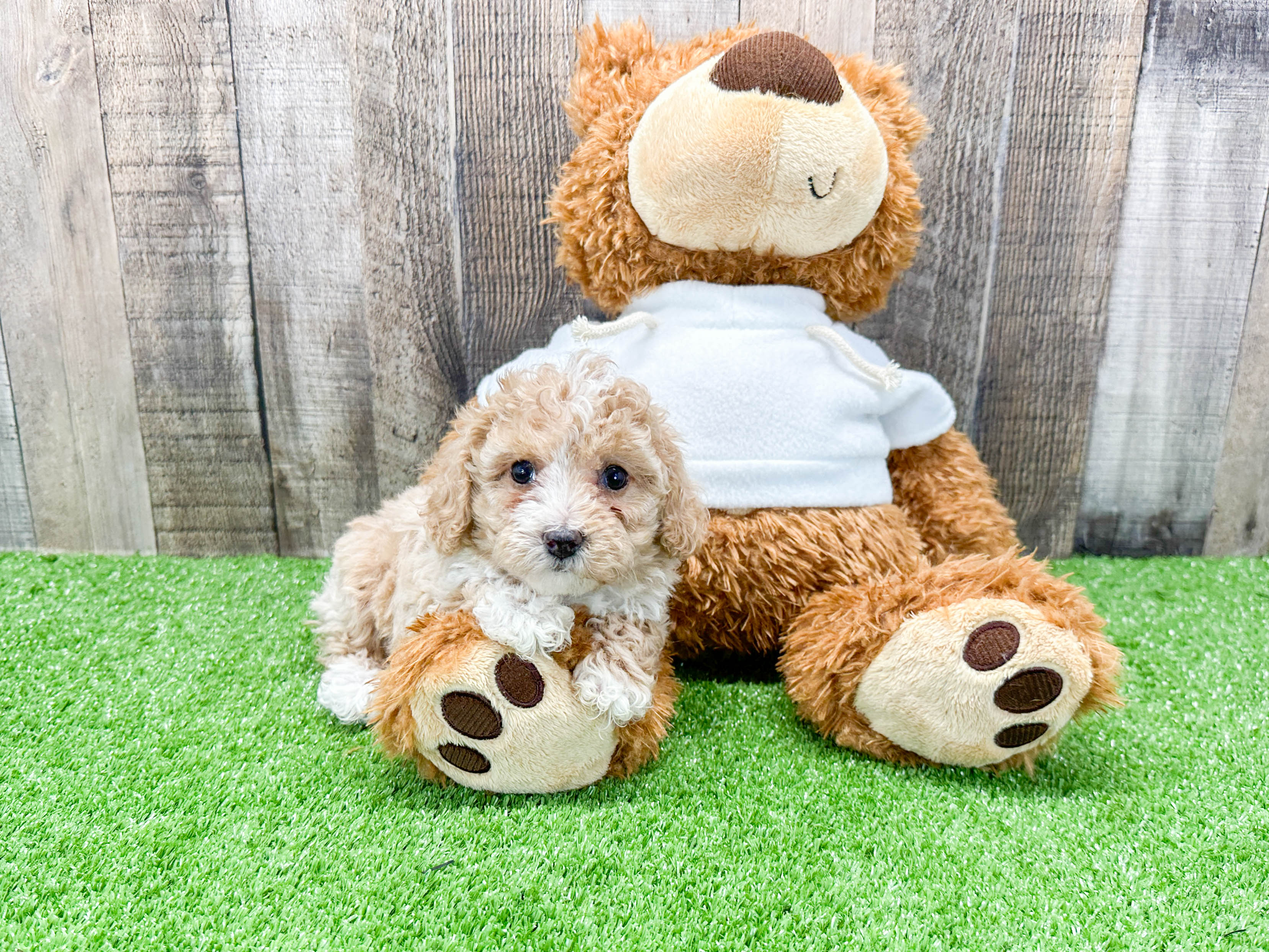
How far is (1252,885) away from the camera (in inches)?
34.3

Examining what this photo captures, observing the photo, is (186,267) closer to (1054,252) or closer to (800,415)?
(800,415)

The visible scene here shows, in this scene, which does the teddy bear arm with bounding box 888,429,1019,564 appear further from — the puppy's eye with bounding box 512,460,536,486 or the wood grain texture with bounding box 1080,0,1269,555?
the puppy's eye with bounding box 512,460,536,486

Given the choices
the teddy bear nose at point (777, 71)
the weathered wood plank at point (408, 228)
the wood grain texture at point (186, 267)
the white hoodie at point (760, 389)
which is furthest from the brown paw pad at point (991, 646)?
the wood grain texture at point (186, 267)

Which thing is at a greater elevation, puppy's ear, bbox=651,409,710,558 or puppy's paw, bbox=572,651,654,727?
puppy's ear, bbox=651,409,710,558

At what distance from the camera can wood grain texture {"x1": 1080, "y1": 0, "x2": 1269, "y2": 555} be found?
158cm

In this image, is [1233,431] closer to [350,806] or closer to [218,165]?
[350,806]

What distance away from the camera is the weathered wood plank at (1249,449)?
170 cm

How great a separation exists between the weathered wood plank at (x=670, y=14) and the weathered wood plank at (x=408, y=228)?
0.94 feet

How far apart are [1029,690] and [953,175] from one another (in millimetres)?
1050

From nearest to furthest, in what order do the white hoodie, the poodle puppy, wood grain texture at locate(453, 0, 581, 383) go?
the poodle puppy < the white hoodie < wood grain texture at locate(453, 0, 581, 383)

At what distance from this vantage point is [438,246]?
5.30 ft

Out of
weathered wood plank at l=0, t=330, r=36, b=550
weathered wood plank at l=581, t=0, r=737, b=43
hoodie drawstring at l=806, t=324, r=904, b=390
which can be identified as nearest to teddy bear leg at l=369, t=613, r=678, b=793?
hoodie drawstring at l=806, t=324, r=904, b=390

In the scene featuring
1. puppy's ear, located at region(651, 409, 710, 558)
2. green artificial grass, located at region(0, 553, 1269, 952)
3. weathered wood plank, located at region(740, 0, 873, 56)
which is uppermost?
weathered wood plank, located at region(740, 0, 873, 56)

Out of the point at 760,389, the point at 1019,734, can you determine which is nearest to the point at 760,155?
the point at 760,389
